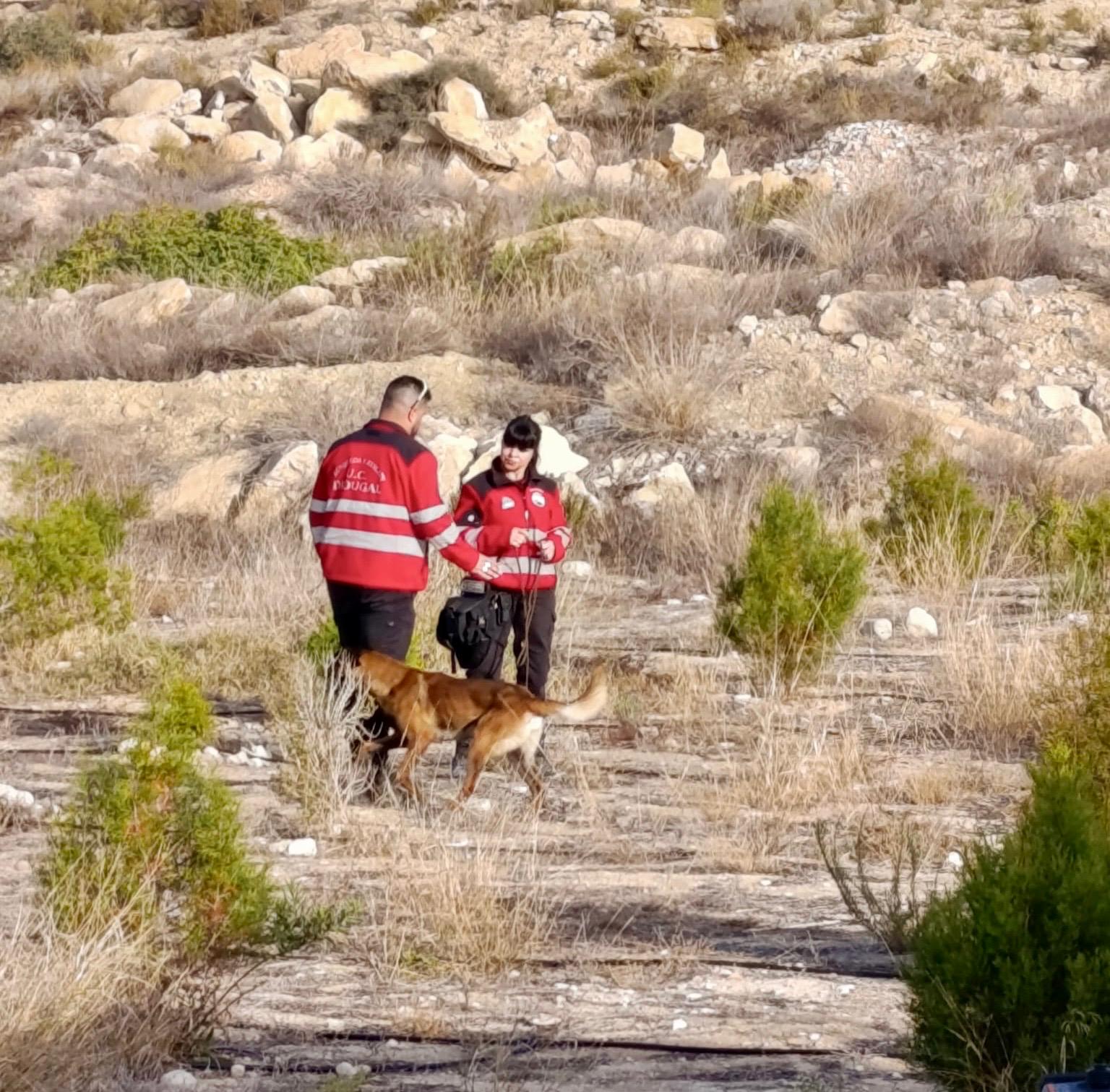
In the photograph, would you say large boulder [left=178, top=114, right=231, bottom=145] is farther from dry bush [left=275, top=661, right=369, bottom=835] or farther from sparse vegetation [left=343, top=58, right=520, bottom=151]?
dry bush [left=275, top=661, right=369, bottom=835]

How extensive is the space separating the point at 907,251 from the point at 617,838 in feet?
39.9

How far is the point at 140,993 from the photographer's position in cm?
475

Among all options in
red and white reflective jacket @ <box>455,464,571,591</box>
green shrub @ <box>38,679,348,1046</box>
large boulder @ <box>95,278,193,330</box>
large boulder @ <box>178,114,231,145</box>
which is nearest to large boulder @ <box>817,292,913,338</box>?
large boulder @ <box>95,278,193,330</box>

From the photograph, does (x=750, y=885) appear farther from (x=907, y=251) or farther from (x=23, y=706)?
(x=907, y=251)

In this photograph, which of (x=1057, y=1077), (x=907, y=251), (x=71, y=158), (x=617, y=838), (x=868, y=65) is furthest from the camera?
(x=868, y=65)

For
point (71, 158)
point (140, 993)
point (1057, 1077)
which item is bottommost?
point (71, 158)

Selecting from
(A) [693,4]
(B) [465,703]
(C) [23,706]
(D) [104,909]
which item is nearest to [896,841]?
(B) [465,703]

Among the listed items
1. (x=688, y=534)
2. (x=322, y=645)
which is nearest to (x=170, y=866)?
(x=322, y=645)

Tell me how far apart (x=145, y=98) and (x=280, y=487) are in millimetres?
16078

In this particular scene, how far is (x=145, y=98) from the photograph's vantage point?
1101 inches

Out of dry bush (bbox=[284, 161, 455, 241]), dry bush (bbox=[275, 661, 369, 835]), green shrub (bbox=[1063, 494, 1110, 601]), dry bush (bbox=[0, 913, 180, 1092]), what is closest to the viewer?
dry bush (bbox=[0, 913, 180, 1092])

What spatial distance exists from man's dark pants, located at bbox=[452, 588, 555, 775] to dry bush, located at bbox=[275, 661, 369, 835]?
0.50 m

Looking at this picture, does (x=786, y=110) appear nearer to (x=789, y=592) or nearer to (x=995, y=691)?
(x=789, y=592)

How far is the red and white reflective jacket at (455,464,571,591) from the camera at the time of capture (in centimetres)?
761
